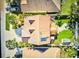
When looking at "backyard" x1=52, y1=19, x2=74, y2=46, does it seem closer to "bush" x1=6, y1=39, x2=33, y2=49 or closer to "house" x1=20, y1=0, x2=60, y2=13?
"house" x1=20, y1=0, x2=60, y2=13

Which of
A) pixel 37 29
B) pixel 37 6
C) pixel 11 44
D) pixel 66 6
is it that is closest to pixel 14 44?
pixel 11 44

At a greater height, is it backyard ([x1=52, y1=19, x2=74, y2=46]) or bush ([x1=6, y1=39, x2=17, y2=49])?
backyard ([x1=52, y1=19, x2=74, y2=46])

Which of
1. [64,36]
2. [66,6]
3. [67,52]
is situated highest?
[66,6]

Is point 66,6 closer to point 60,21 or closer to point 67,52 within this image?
point 60,21

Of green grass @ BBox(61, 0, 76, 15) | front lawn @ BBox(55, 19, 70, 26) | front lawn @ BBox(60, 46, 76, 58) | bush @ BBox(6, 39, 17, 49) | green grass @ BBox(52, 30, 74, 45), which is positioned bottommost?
front lawn @ BBox(60, 46, 76, 58)

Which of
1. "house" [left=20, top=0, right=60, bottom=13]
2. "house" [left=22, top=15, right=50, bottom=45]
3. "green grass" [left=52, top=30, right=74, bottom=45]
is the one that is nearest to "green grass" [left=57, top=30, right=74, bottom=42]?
"green grass" [left=52, top=30, right=74, bottom=45]
